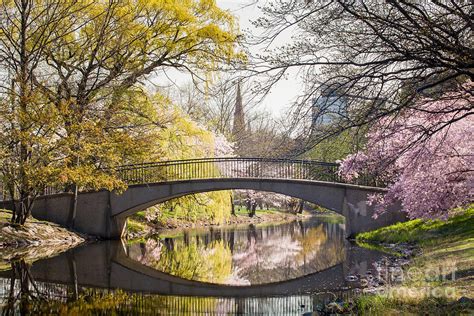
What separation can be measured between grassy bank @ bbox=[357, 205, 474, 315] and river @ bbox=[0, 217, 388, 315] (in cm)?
102

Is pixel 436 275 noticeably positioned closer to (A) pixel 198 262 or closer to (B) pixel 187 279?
(B) pixel 187 279

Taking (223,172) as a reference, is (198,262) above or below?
below

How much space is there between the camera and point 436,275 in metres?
8.62

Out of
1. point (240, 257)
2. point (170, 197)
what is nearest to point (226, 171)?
point (170, 197)

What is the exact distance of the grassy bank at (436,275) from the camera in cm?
623

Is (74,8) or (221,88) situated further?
(74,8)

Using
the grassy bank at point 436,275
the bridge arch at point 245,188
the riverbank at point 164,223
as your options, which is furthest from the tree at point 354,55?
the riverbank at point 164,223

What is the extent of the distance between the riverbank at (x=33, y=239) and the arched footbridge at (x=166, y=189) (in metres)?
1.07

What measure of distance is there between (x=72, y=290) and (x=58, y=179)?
24.1 feet

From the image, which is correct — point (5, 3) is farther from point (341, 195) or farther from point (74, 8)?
point (341, 195)

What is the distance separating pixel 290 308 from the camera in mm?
8352

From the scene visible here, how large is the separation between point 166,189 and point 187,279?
9301 mm

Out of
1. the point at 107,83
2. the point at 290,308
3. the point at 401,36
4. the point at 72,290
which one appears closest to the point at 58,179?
the point at 107,83

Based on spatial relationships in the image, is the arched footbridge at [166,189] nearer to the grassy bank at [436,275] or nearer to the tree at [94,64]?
the tree at [94,64]
